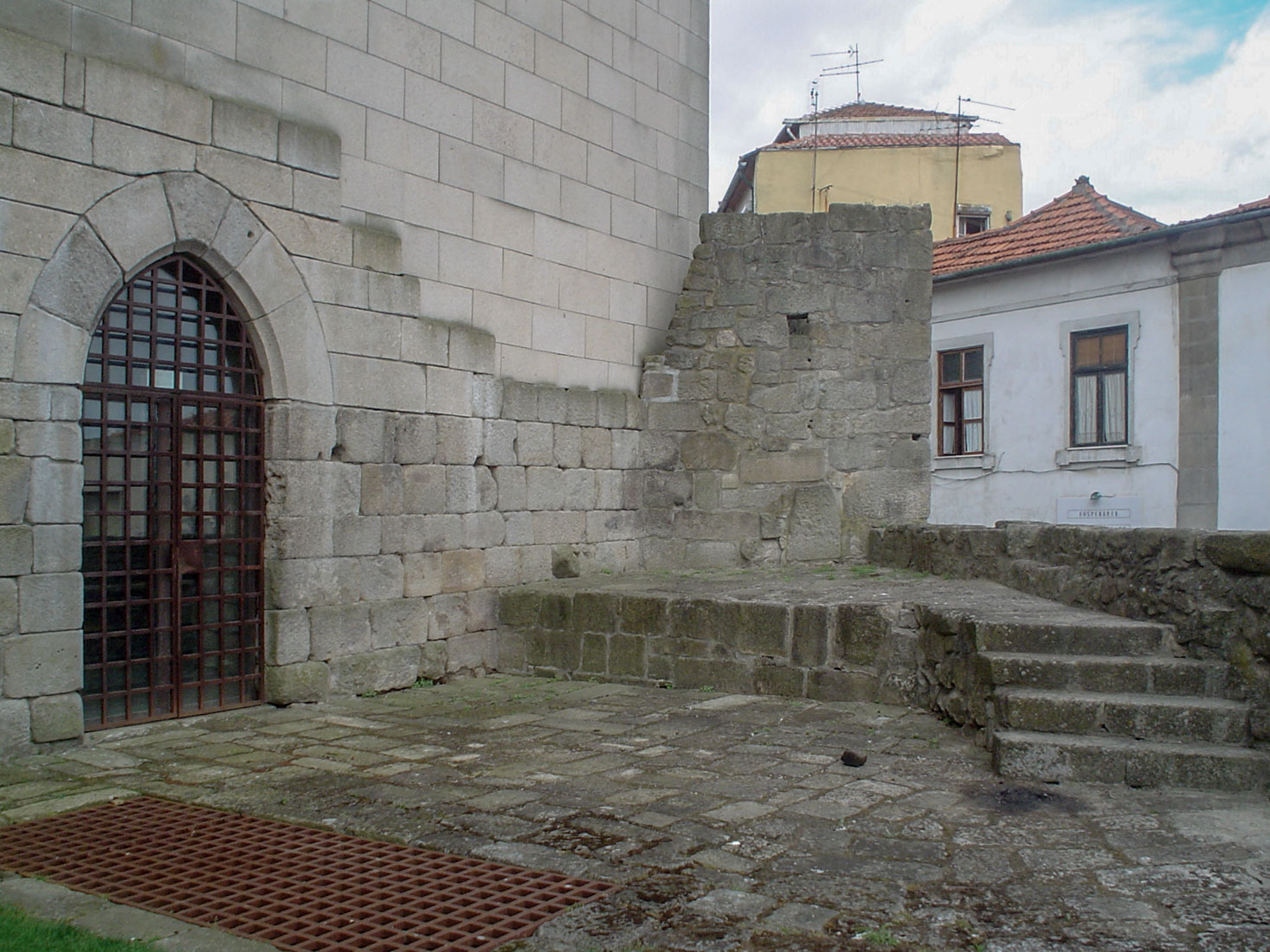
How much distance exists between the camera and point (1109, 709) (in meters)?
4.71

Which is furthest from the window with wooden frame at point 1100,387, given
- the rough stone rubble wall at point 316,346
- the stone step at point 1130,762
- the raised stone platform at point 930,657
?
the stone step at point 1130,762

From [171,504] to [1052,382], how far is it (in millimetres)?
14049

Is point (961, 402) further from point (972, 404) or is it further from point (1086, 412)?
point (1086, 412)

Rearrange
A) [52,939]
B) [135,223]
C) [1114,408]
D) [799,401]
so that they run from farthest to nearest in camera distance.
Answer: [1114,408] < [799,401] < [135,223] < [52,939]

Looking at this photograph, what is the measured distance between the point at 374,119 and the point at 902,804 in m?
5.26

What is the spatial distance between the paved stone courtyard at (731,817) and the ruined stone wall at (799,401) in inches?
113

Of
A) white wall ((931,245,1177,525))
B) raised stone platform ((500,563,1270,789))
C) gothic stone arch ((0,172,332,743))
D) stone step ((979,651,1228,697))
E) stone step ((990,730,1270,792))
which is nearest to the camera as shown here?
stone step ((990,730,1270,792))

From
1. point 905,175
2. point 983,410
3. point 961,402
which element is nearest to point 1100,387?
point 983,410

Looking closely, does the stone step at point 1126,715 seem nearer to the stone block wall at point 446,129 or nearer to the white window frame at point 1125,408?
the stone block wall at point 446,129

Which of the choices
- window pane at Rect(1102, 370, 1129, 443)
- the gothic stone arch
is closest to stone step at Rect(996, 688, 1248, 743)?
the gothic stone arch

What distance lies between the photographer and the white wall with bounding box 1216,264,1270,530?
47.3ft

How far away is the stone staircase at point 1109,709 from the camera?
4.45 m

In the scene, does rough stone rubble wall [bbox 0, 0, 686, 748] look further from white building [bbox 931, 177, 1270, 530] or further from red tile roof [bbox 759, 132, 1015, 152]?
red tile roof [bbox 759, 132, 1015, 152]

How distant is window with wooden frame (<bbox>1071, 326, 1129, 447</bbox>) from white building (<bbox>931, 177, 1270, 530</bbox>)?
0.07ft
